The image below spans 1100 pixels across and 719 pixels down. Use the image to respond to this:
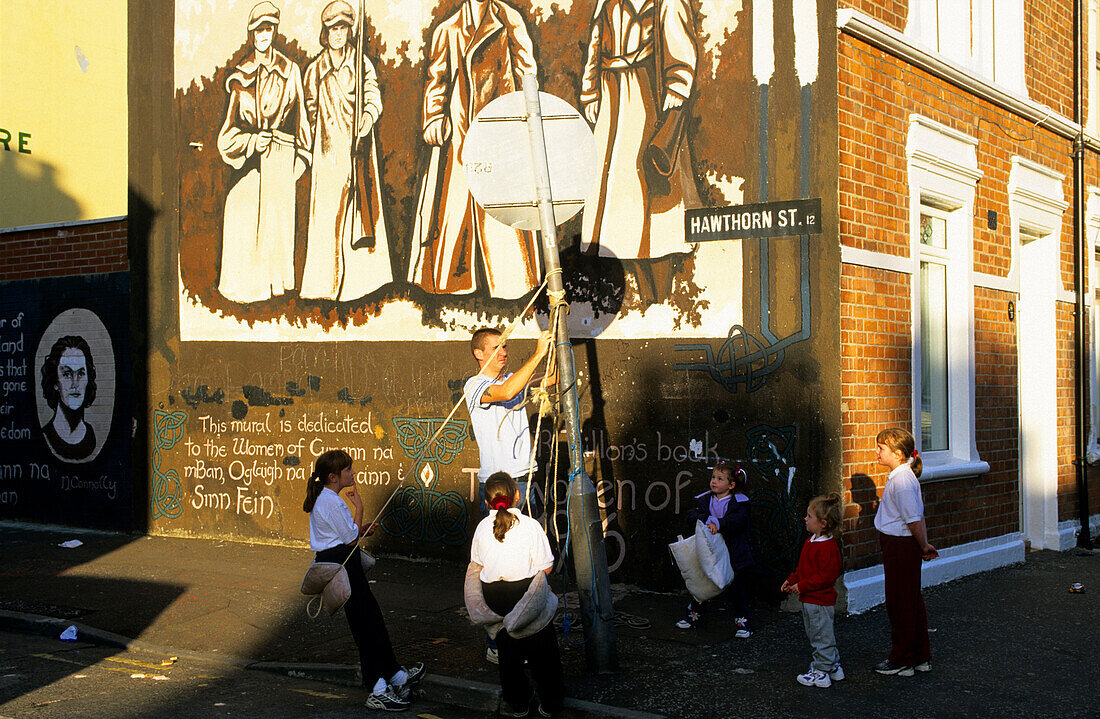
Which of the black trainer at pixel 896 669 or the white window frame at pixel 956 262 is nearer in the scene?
the black trainer at pixel 896 669

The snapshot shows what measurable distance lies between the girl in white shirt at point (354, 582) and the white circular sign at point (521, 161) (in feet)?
6.10

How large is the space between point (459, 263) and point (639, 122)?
2.24 metres

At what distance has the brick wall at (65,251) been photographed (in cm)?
1273

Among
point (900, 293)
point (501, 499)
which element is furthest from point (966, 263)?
point (501, 499)

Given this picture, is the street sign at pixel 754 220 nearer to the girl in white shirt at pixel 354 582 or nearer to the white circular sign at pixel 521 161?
the white circular sign at pixel 521 161

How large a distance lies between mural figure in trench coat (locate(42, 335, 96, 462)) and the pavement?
1974mm

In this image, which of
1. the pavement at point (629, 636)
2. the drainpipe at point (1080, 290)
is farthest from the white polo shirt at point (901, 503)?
the drainpipe at point (1080, 290)

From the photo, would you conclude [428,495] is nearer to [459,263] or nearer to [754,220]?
[459,263]

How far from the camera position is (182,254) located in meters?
12.2

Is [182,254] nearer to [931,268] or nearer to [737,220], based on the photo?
[737,220]

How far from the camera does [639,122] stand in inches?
371

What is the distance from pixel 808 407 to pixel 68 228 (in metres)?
9.12

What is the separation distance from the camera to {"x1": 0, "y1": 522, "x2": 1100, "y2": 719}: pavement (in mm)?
6301

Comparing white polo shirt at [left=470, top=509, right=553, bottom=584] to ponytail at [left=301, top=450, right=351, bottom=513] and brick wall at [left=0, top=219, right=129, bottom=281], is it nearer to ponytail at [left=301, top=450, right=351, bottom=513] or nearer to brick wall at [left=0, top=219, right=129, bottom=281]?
ponytail at [left=301, top=450, right=351, bottom=513]
